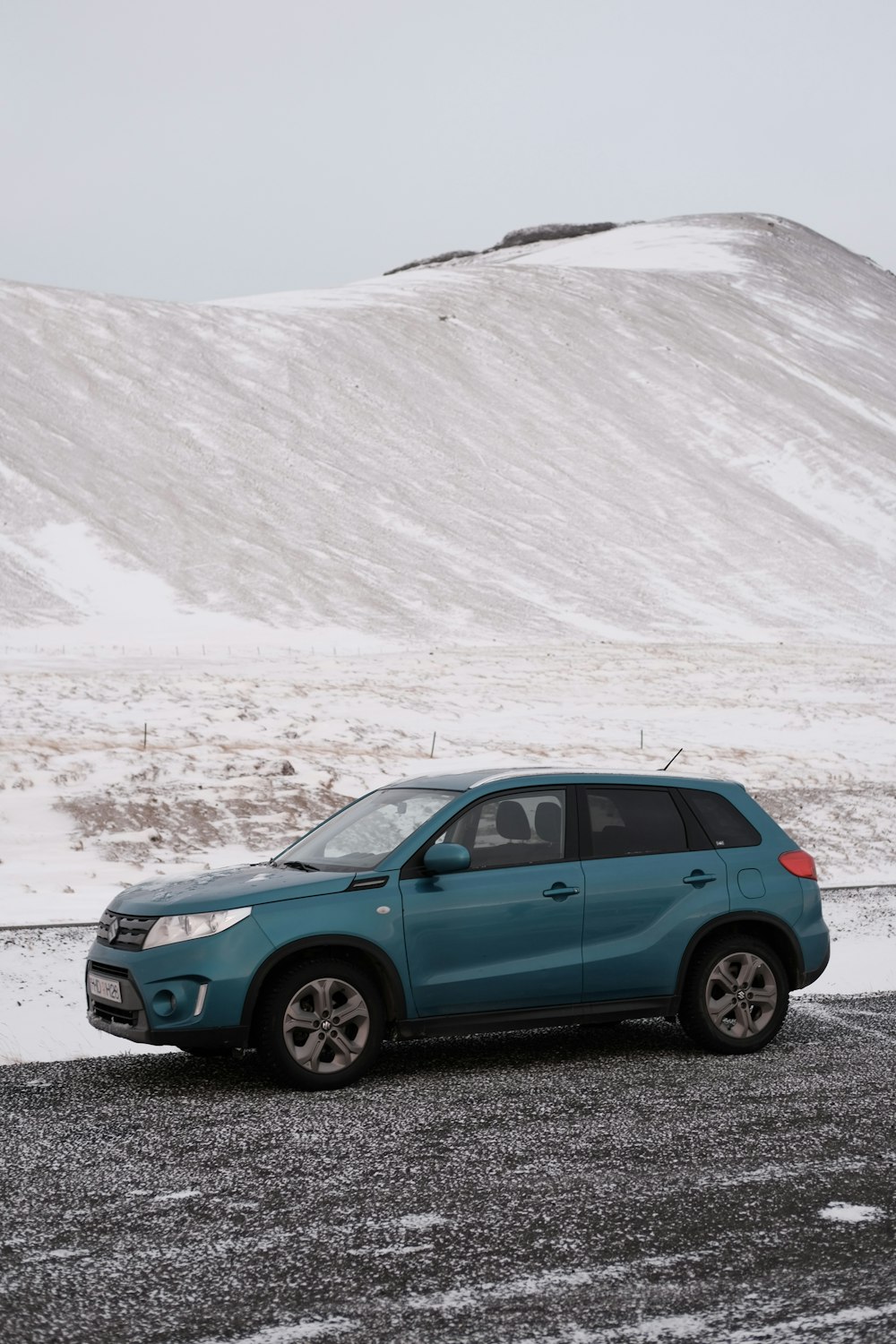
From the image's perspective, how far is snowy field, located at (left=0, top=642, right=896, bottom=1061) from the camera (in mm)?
11867

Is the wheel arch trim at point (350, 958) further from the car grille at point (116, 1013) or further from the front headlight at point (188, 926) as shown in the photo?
the car grille at point (116, 1013)

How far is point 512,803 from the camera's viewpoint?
8078mm

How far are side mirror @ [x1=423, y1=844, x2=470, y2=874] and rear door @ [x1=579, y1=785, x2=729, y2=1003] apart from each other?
80 centimetres

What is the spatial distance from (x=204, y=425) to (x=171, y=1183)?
61130mm

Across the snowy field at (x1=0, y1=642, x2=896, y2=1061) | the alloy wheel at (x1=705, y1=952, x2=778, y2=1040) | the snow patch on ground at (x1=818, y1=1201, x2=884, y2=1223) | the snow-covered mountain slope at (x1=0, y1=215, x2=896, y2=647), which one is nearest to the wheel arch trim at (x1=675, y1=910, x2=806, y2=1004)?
the alloy wheel at (x1=705, y1=952, x2=778, y2=1040)

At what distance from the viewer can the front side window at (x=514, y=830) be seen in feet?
25.9

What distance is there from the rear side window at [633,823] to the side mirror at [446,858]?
93 cm

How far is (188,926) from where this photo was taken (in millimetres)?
7230

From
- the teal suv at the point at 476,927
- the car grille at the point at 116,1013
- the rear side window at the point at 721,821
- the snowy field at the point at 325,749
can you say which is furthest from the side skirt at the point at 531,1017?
the snowy field at the point at 325,749

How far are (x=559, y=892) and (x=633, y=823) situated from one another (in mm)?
722

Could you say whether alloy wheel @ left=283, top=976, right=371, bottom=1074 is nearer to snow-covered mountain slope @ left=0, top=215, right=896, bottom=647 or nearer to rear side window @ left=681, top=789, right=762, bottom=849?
rear side window @ left=681, top=789, right=762, bottom=849

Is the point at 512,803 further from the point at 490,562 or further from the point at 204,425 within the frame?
the point at 204,425

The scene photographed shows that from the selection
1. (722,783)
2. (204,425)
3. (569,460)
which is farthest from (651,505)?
(722,783)

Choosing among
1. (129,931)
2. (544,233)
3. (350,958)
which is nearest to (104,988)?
(129,931)
